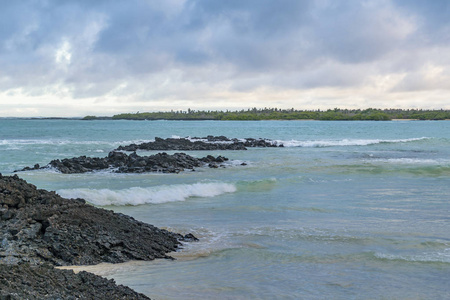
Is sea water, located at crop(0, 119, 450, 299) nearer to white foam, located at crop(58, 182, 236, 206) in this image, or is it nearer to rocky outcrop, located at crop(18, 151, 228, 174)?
white foam, located at crop(58, 182, 236, 206)

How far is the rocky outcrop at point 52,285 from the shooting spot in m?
4.56

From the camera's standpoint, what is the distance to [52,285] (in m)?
4.93

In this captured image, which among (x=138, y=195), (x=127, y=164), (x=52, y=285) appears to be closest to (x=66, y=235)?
(x=52, y=285)

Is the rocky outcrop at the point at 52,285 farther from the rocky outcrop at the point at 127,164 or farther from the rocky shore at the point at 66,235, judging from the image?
the rocky outcrop at the point at 127,164

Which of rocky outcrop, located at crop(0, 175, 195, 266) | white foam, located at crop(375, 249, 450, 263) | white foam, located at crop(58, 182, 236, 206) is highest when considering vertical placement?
rocky outcrop, located at crop(0, 175, 195, 266)

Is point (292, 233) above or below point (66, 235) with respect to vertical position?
below

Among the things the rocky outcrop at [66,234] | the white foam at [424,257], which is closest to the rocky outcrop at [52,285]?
→ the rocky outcrop at [66,234]

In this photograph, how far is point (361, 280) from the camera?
693cm

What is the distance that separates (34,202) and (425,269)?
7249mm

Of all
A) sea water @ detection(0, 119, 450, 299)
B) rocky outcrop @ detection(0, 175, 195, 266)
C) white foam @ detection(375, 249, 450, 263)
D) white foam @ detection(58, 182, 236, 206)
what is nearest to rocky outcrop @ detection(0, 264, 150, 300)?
sea water @ detection(0, 119, 450, 299)

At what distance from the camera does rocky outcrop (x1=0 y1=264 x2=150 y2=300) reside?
15.0ft

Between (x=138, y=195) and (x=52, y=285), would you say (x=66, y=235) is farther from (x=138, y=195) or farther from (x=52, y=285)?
(x=138, y=195)

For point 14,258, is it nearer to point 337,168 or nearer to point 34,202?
point 34,202

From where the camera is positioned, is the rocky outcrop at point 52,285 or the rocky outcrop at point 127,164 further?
the rocky outcrop at point 127,164
